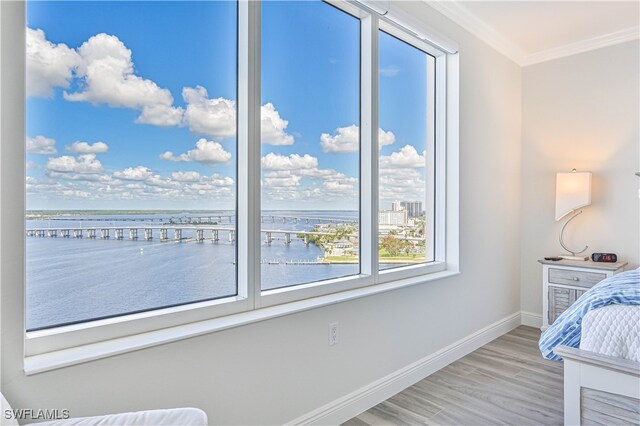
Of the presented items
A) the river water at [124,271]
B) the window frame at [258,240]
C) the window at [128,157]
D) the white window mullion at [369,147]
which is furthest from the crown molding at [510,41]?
the river water at [124,271]

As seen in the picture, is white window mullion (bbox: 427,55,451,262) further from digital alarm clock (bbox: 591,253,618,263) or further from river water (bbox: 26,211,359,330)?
river water (bbox: 26,211,359,330)

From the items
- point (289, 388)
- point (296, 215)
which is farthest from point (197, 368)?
point (296, 215)

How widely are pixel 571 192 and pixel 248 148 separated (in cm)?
302

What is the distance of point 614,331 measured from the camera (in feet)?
5.86

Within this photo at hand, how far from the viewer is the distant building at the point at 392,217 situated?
8.80 ft

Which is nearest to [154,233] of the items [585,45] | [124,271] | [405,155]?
[124,271]

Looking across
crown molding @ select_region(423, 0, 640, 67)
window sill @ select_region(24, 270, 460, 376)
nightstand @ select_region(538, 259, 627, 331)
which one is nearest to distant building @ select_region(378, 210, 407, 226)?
window sill @ select_region(24, 270, 460, 376)

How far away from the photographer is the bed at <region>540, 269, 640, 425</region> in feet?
5.65

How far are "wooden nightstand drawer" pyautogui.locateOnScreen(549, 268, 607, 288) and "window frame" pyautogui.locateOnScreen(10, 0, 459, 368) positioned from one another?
43.2 inches

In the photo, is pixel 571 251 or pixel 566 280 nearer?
pixel 566 280

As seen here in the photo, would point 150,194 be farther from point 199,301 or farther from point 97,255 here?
point 199,301

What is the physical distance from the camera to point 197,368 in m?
1.63

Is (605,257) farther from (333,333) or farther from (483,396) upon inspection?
(333,333)

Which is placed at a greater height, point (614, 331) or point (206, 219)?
point (206, 219)
